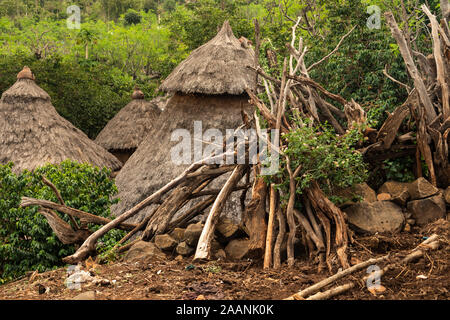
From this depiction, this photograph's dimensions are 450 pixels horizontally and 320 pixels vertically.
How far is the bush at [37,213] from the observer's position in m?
6.12

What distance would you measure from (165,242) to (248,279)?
3.88 ft

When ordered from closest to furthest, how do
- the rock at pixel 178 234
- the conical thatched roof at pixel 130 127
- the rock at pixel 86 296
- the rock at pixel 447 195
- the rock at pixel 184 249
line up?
the rock at pixel 86 296 < the rock at pixel 184 249 < the rock at pixel 447 195 < the rock at pixel 178 234 < the conical thatched roof at pixel 130 127

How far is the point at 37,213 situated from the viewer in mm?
6086

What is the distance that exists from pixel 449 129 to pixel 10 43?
26.9m

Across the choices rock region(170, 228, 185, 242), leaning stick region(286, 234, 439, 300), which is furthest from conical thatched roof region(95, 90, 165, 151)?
leaning stick region(286, 234, 439, 300)

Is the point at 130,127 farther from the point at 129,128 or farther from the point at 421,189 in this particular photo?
the point at 421,189

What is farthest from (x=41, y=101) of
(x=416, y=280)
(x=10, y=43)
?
(x=10, y=43)

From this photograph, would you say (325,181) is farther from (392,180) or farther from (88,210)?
(88,210)

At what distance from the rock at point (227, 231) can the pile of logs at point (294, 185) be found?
7.0 inches

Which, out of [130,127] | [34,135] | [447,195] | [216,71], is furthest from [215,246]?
[130,127]

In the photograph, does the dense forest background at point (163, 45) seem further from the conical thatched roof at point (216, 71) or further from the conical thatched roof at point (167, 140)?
the conical thatched roof at point (167, 140)

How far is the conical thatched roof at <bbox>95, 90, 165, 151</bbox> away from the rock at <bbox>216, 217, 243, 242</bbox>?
30.9 feet

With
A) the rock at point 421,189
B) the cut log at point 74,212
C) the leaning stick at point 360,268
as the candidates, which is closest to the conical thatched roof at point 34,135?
the cut log at point 74,212

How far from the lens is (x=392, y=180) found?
213 inches
